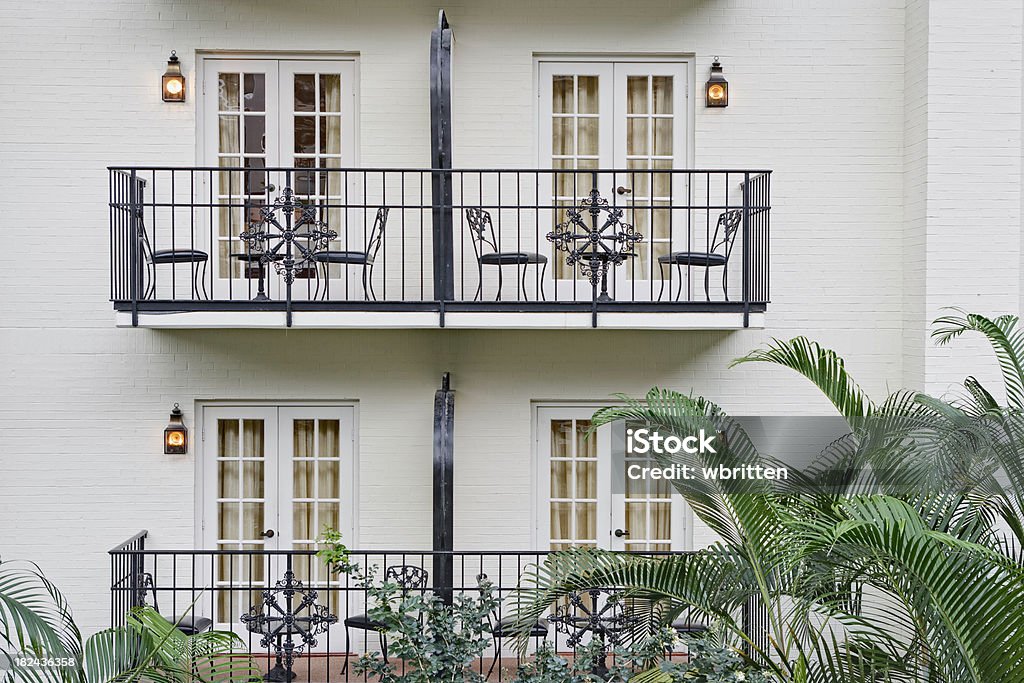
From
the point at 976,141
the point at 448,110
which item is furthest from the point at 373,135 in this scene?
the point at 976,141

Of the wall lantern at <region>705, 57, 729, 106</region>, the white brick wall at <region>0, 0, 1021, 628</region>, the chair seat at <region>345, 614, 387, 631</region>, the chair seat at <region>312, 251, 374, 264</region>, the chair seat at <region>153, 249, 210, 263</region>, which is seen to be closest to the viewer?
the chair seat at <region>345, 614, 387, 631</region>

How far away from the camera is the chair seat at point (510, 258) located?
7559 mm

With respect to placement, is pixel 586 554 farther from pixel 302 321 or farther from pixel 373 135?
pixel 373 135

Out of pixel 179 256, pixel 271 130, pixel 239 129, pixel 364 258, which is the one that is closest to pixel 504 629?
pixel 364 258

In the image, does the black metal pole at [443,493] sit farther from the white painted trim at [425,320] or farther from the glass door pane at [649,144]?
the glass door pane at [649,144]

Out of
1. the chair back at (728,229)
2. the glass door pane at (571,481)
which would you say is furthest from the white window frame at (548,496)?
the chair back at (728,229)

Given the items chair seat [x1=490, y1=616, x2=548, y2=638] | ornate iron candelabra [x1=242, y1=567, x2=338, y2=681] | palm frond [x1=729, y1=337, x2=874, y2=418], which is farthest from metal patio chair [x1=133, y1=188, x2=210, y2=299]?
palm frond [x1=729, y1=337, x2=874, y2=418]

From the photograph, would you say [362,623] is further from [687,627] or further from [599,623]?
[687,627]

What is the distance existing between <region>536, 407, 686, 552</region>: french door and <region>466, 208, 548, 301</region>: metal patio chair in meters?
1.30

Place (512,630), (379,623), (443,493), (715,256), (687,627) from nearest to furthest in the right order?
(512,630) < (379,623) < (443,493) < (687,627) < (715,256)

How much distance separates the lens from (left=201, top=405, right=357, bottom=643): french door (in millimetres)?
8242

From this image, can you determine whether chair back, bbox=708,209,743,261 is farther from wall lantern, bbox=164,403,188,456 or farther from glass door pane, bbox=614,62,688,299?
wall lantern, bbox=164,403,188,456

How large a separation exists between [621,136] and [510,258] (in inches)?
66.5

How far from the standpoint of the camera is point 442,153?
7.46 m
